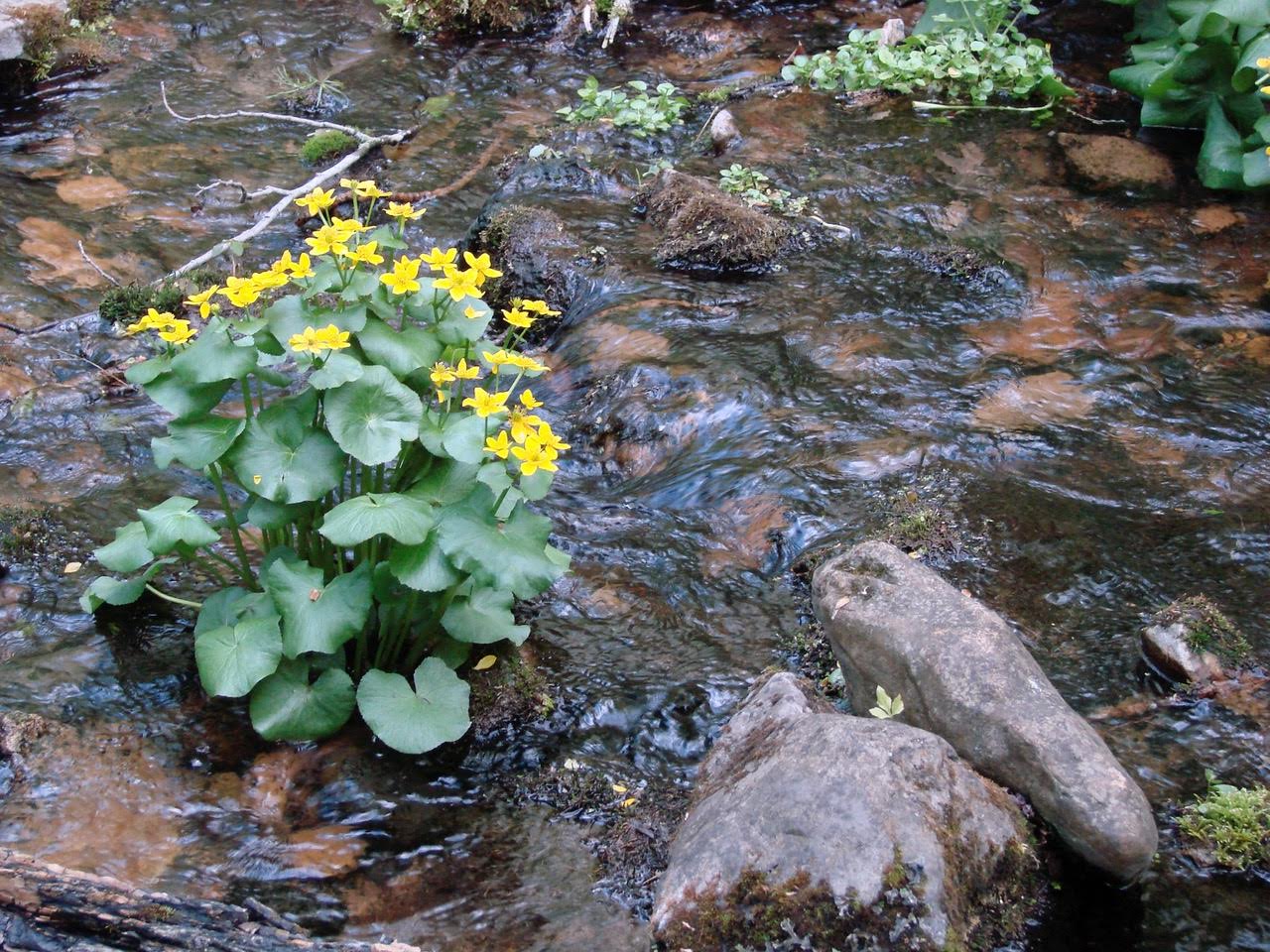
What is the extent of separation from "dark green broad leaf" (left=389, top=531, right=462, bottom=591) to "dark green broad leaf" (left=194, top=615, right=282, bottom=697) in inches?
19.0

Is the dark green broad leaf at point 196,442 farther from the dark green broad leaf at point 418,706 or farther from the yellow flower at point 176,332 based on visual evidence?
the dark green broad leaf at point 418,706

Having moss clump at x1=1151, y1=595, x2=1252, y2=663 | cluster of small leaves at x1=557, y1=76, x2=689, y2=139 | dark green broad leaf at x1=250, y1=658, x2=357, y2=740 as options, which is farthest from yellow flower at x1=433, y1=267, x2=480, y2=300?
cluster of small leaves at x1=557, y1=76, x2=689, y2=139

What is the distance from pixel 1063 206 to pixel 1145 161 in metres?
0.91

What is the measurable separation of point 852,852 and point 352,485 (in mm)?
2045

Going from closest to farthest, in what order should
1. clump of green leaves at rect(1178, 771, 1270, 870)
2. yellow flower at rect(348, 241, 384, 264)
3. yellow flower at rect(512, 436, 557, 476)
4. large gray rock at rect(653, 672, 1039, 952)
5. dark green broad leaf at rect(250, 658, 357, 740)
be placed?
large gray rock at rect(653, 672, 1039, 952)
clump of green leaves at rect(1178, 771, 1270, 870)
yellow flower at rect(512, 436, 557, 476)
yellow flower at rect(348, 241, 384, 264)
dark green broad leaf at rect(250, 658, 357, 740)

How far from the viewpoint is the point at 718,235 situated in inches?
263

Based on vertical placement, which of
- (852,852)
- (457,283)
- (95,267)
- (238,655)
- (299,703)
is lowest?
(95,267)

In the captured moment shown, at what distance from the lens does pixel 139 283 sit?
21.9ft

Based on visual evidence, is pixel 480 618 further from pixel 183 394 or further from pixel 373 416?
pixel 183 394

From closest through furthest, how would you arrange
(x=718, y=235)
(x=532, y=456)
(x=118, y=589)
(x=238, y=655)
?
(x=532, y=456)
(x=238, y=655)
(x=118, y=589)
(x=718, y=235)

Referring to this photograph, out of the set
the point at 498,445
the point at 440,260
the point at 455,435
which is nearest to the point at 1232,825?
the point at 498,445

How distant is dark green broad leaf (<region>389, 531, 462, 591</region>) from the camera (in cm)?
330

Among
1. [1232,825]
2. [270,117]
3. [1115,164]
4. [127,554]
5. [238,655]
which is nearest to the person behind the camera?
[1232,825]

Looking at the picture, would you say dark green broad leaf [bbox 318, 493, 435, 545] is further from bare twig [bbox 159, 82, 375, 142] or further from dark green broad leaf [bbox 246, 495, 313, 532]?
bare twig [bbox 159, 82, 375, 142]
